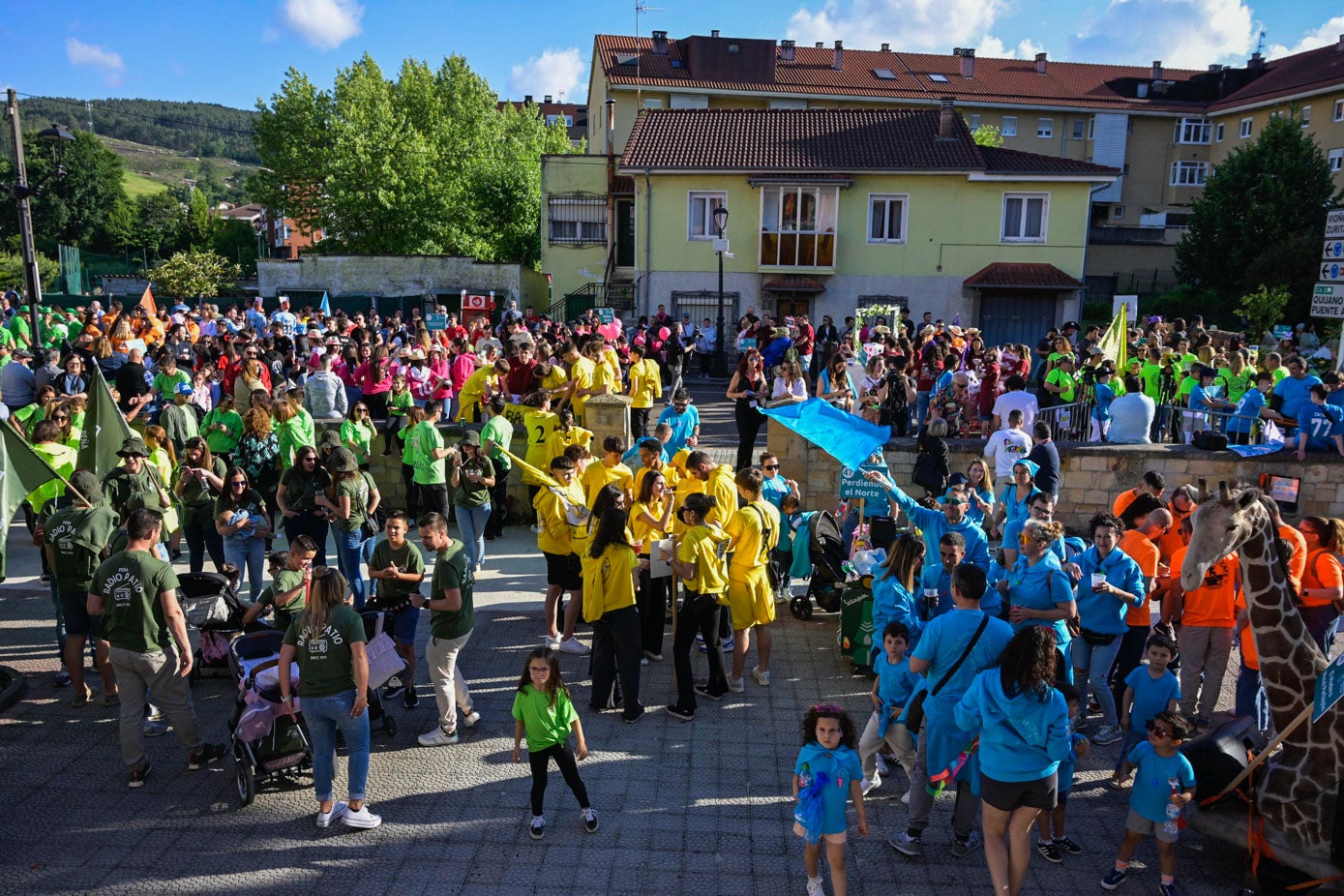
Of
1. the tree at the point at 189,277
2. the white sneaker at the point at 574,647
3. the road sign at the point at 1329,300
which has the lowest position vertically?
the white sneaker at the point at 574,647

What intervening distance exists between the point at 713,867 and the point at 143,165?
17032 centimetres

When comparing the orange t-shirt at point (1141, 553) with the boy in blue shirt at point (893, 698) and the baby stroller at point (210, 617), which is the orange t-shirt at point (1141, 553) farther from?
the baby stroller at point (210, 617)

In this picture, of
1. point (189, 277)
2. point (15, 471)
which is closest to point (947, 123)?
point (15, 471)

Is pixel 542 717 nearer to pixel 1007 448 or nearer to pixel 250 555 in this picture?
pixel 250 555

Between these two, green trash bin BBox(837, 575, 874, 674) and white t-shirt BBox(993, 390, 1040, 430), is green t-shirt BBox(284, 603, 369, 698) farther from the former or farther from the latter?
white t-shirt BBox(993, 390, 1040, 430)

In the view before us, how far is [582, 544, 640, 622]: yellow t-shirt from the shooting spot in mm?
6844

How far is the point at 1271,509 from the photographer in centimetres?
581

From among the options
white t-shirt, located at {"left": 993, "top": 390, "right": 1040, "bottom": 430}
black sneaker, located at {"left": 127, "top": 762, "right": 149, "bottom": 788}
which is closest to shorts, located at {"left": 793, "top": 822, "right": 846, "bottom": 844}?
black sneaker, located at {"left": 127, "top": 762, "right": 149, "bottom": 788}

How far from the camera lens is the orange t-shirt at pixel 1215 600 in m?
6.71

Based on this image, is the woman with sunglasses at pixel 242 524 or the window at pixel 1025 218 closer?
the woman with sunglasses at pixel 242 524

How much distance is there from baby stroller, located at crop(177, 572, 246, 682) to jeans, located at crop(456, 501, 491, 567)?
8.11 feet

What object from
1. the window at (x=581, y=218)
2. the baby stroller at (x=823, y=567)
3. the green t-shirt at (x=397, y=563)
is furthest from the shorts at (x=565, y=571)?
the window at (x=581, y=218)

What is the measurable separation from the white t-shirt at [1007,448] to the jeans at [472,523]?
5.44 m

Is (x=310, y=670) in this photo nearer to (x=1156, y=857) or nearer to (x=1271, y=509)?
(x=1156, y=857)
